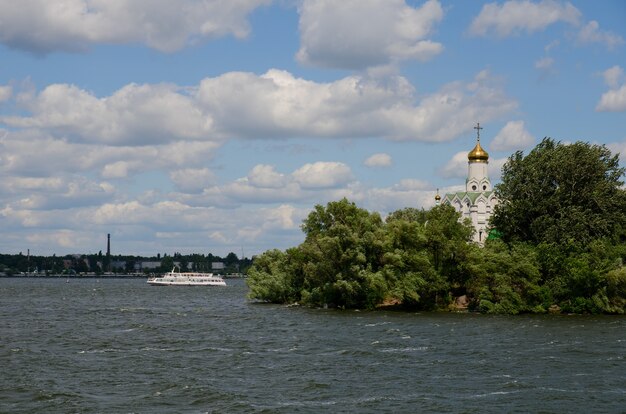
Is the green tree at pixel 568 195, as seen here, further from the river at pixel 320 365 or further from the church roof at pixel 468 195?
the church roof at pixel 468 195

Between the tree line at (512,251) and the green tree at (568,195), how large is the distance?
9cm

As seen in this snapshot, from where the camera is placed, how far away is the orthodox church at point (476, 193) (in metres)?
144

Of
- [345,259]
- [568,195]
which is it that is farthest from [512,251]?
[345,259]

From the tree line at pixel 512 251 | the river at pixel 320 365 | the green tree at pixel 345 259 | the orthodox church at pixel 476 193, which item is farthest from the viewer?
the orthodox church at pixel 476 193

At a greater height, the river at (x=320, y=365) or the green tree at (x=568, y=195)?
the green tree at (x=568, y=195)

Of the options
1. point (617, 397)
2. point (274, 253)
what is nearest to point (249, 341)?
point (617, 397)

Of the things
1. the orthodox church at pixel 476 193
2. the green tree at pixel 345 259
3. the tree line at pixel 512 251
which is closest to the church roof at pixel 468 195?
the orthodox church at pixel 476 193

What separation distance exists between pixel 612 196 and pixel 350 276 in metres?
24.6

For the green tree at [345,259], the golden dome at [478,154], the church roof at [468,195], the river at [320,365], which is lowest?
the river at [320,365]

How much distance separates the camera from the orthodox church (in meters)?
144

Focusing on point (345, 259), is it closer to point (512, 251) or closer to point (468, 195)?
point (512, 251)

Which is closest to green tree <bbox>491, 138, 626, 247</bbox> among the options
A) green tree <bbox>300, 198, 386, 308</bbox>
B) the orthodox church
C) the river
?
the river

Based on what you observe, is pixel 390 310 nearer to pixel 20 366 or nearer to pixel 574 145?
pixel 574 145

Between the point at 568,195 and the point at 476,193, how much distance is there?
64407mm
